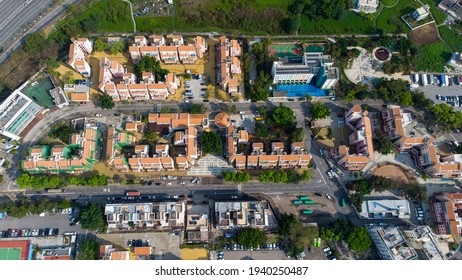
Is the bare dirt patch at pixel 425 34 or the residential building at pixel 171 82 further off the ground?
the bare dirt patch at pixel 425 34

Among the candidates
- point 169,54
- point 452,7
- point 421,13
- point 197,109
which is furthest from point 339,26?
point 169,54

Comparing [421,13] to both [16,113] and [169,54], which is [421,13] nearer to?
[169,54]

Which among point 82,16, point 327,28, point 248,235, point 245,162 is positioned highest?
point 82,16

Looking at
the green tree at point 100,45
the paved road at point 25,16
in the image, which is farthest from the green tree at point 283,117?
the paved road at point 25,16

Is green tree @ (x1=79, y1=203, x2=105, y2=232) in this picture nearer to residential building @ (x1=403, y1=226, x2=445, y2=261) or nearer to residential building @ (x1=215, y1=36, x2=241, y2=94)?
residential building @ (x1=215, y1=36, x2=241, y2=94)

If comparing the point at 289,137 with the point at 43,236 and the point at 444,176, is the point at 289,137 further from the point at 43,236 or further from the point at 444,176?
the point at 43,236

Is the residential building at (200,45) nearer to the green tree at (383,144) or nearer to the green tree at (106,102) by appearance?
the green tree at (106,102)
